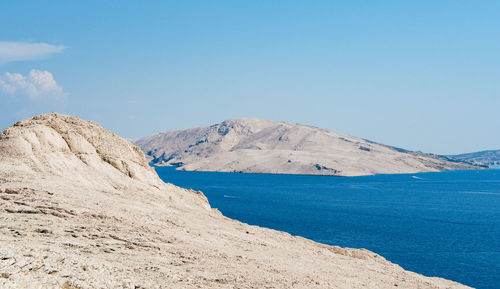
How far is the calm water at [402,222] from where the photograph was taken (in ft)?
183

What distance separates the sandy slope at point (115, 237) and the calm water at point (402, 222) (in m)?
20.0

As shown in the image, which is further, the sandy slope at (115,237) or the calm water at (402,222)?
the calm water at (402,222)

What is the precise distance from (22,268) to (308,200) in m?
112

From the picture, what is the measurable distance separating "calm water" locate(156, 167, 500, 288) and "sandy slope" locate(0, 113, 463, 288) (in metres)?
20.0

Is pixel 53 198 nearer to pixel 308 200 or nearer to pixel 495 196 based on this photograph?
pixel 308 200

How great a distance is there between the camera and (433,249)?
6272 cm

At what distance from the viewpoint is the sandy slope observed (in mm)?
18859

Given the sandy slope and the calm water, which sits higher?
the sandy slope

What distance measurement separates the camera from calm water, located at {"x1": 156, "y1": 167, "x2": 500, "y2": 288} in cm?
5566

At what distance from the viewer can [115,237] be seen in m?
26.3

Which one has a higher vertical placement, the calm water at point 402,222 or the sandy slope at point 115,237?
the sandy slope at point 115,237

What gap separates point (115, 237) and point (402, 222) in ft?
241

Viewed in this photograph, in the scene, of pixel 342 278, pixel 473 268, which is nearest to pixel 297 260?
pixel 342 278

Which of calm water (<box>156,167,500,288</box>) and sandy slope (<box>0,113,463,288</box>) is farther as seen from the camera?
calm water (<box>156,167,500,288</box>)
